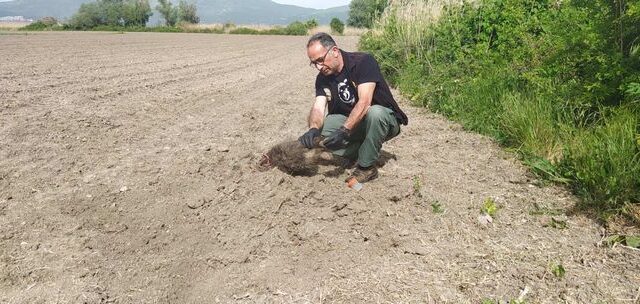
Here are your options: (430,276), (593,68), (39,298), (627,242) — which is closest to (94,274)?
(39,298)

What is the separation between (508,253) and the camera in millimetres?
2467

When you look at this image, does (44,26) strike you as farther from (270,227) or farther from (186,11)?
(270,227)

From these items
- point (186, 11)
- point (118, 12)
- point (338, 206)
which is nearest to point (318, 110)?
point (338, 206)

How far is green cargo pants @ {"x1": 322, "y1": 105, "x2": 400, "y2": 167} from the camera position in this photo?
3.21 meters

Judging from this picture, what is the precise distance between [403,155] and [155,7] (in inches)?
2857

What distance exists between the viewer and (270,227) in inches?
108

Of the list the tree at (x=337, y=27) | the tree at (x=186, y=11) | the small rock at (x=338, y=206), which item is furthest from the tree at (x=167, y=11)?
the small rock at (x=338, y=206)

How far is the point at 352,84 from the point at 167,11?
74859mm

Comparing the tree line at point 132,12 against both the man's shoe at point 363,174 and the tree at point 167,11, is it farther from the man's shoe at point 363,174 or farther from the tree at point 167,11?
the man's shoe at point 363,174

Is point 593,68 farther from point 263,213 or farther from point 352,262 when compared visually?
point 263,213

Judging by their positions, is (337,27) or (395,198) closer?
(395,198)

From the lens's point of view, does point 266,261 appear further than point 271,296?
Yes

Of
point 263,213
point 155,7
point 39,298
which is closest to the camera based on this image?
point 39,298

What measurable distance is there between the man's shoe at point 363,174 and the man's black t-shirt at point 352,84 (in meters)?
0.47
